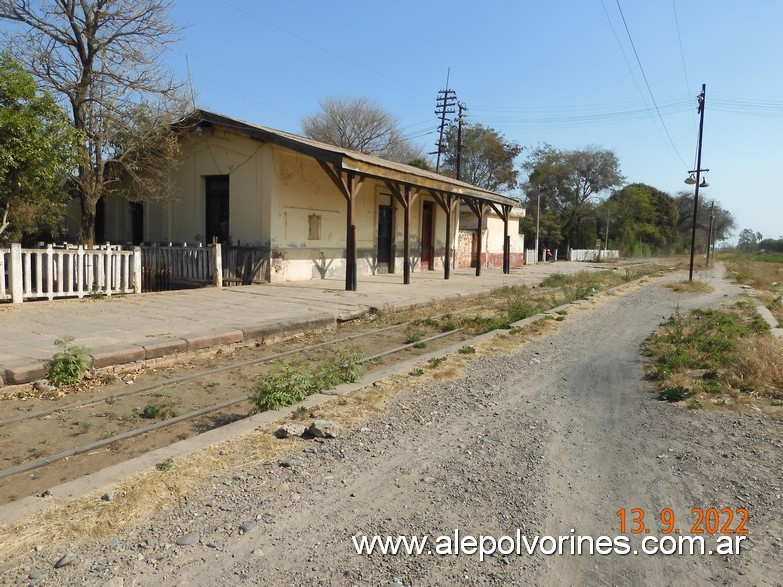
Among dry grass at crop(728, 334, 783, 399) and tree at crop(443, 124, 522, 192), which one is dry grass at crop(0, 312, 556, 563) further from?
tree at crop(443, 124, 522, 192)

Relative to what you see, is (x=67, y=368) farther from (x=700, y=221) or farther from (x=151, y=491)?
(x=700, y=221)

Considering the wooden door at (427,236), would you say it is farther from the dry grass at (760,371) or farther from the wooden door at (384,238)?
the dry grass at (760,371)

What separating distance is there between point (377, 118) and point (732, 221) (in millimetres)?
85807

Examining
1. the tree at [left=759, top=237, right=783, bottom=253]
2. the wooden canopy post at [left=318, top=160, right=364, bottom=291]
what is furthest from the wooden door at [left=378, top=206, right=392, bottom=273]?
the tree at [left=759, top=237, right=783, bottom=253]

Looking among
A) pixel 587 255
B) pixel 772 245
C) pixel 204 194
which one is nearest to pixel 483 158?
pixel 587 255

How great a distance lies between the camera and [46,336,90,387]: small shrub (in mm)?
5930

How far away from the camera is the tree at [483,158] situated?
180 feet

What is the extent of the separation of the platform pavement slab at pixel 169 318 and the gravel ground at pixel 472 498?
3.56 meters

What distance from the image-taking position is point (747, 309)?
44.5ft

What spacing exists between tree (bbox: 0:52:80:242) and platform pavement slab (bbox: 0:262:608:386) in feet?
8.85

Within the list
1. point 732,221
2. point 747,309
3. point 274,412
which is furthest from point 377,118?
point 732,221

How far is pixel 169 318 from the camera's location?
9.34 metres

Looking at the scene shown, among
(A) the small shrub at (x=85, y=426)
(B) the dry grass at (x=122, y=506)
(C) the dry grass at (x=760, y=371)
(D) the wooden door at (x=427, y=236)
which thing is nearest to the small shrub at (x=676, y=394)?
(C) the dry grass at (x=760, y=371)

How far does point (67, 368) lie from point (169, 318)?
3363 mm
